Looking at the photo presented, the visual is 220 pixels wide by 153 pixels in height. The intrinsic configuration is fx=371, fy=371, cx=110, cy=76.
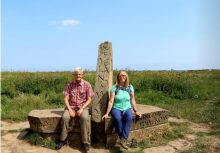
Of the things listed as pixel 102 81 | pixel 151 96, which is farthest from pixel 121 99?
pixel 151 96

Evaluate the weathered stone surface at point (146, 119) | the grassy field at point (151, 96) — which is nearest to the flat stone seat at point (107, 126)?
the weathered stone surface at point (146, 119)

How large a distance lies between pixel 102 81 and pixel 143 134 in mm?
1545

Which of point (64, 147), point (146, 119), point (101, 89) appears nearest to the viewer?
point (64, 147)

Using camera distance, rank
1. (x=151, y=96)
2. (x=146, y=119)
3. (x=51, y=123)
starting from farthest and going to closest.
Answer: (x=151, y=96)
(x=146, y=119)
(x=51, y=123)

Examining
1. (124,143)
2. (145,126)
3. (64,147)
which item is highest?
(145,126)

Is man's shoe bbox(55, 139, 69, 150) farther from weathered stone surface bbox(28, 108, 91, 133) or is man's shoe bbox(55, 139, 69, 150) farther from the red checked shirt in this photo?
the red checked shirt

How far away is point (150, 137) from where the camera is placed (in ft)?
28.4

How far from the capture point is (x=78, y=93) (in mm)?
8117

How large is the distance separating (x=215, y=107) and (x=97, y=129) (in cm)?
608

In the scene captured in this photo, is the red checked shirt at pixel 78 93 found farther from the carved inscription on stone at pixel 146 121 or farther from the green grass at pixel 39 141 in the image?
the green grass at pixel 39 141

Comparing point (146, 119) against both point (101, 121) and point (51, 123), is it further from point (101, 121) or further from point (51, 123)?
point (51, 123)

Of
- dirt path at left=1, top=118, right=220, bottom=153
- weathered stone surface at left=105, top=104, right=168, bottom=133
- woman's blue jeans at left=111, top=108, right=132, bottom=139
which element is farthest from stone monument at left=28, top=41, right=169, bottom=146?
dirt path at left=1, top=118, right=220, bottom=153

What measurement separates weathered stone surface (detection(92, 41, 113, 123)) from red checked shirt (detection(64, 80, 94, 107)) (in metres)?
0.20

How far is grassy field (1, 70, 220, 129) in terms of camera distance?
1170 cm
